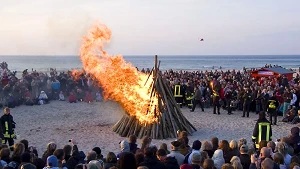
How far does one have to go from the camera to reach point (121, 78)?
16344 mm

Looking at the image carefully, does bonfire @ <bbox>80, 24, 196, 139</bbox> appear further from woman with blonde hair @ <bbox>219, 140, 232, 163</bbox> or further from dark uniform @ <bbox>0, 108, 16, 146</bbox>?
woman with blonde hair @ <bbox>219, 140, 232, 163</bbox>

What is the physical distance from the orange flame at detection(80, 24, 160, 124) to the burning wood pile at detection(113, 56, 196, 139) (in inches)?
4.9

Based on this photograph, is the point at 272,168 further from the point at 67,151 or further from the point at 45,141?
the point at 45,141

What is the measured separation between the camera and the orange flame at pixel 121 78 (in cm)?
1577

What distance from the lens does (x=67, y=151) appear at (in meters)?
8.92

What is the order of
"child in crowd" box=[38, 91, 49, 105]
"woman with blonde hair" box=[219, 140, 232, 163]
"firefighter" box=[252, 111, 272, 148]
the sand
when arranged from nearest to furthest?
"woman with blonde hair" box=[219, 140, 232, 163], "firefighter" box=[252, 111, 272, 148], the sand, "child in crowd" box=[38, 91, 49, 105]

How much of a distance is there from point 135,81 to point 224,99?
7.94m

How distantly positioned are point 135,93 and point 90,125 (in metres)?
3.46

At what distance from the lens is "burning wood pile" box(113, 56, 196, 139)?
1573 cm

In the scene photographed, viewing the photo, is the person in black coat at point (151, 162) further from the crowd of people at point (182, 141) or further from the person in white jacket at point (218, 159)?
the person in white jacket at point (218, 159)

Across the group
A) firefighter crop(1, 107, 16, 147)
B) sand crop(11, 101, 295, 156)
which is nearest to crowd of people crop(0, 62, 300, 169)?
firefighter crop(1, 107, 16, 147)

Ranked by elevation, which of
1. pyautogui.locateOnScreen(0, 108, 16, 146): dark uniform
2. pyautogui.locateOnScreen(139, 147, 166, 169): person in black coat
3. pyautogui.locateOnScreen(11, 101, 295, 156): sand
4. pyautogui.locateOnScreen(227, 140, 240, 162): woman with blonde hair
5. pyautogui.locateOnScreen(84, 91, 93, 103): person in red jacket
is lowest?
pyautogui.locateOnScreen(11, 101, 295, 156): sand

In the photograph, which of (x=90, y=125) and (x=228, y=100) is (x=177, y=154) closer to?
(x=90, y=125)

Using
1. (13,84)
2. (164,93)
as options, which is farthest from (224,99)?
(13,84)
